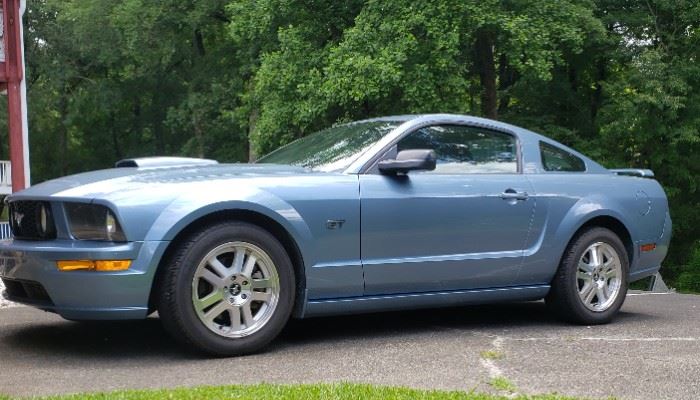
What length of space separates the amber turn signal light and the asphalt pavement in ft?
1.66

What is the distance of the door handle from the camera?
5.82 metres

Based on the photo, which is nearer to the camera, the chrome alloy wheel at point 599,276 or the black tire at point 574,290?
the black tire at point 574,290

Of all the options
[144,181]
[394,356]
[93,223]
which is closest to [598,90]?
[394,356]

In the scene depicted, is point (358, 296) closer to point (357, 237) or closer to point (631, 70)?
point (357, 237)

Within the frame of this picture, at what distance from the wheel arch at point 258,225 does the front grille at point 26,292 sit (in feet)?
1.81

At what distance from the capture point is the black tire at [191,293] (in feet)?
15.2

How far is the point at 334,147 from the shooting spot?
18.8 ft

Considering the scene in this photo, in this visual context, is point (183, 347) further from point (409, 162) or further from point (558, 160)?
point (558, 160)

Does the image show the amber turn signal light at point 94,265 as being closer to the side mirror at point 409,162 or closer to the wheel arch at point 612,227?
the side mirror at point 409,162

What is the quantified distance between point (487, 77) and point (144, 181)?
2033 cm

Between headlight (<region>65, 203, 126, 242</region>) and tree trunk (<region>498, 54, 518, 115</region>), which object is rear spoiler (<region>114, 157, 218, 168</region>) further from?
tree trunk (<region>498, 54, 518, 115</region>)

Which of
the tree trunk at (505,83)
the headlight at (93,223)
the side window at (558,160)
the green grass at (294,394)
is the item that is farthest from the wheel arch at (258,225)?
the tree trunk at (505,83)

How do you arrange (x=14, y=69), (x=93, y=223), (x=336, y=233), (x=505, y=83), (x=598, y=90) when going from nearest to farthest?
(x=93, y=223) → (x=336, y=233) → (x=14, y=69) → (x=598, y=90) → (x=505, y=83)

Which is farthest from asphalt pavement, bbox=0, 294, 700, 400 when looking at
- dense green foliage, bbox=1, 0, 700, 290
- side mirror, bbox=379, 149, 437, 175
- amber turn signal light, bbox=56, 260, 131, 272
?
dense green foliage, bbox=1, 0, 700, 290
